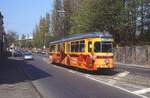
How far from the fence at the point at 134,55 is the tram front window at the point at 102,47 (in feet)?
94.0

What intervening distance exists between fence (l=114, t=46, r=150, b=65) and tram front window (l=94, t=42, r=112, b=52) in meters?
28.6

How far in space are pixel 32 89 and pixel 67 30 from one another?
274 ft

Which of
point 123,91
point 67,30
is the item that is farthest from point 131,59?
point 123,91

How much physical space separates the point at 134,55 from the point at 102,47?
33848 mm

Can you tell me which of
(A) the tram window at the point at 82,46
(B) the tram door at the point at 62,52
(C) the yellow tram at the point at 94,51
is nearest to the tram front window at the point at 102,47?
(C) the yellow tram at the point at 94,51

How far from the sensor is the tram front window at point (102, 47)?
33000mm

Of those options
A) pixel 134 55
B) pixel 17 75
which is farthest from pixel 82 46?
pixel 134 55

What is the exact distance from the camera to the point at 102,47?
33062 millimetres

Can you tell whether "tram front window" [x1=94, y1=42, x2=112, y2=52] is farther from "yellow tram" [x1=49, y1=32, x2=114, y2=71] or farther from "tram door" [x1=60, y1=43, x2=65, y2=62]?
"tram door" [x1=60, y1=43, x2=65, y2=62]

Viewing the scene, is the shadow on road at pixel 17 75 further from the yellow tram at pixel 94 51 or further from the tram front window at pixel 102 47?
the tram front window at pixel 102 47

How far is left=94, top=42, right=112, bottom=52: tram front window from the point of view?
108 ft

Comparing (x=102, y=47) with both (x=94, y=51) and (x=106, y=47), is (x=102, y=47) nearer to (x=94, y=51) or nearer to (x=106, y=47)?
(x=106, y=47)

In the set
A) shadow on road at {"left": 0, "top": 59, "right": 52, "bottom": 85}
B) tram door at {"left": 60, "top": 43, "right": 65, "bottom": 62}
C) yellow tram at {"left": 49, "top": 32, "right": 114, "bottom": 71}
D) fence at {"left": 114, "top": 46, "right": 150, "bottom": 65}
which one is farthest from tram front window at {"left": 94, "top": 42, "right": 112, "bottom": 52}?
fence at {"left": 114, "top": 46, "right": 150, "bottom": 65}

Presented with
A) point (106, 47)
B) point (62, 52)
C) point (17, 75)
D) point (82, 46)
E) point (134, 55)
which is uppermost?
point (82, 46)
